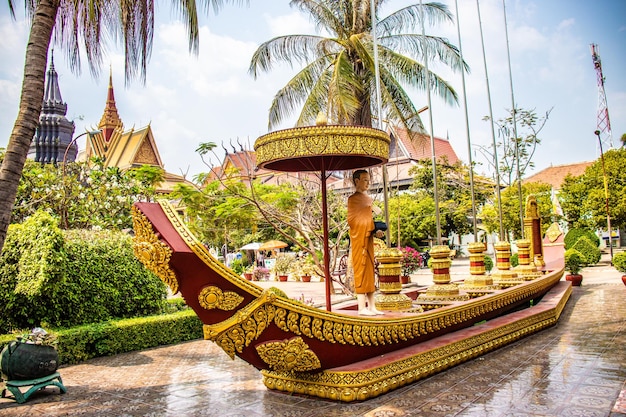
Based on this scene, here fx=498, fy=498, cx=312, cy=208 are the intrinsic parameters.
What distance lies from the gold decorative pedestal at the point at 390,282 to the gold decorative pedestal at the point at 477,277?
239 cm

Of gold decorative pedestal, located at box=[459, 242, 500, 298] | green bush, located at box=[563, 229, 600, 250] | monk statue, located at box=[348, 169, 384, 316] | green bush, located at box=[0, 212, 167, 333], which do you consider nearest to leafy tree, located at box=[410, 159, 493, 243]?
green bush, located at box=[563, 229, 600, 250]

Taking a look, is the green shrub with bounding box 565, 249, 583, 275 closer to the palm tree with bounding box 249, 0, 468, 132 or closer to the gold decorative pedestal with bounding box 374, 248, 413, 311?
the palm tree with bounding box 249, 0, 468, 132

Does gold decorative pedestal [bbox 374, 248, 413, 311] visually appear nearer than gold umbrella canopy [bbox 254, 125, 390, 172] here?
No

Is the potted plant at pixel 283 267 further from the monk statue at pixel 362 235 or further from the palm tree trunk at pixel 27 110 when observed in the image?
the palm tree trunk at pixel 27 110

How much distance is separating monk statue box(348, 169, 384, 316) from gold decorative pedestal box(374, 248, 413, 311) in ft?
2.44

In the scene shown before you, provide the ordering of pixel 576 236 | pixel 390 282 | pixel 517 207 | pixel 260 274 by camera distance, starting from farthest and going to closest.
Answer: pixel 517 207
pixel 260 274
pixel 576 236
pixel 390 282

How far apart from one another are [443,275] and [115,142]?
29726 millimetres

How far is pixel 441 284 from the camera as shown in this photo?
24.2 ft

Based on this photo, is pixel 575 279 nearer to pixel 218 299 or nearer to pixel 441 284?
pixel 441 284

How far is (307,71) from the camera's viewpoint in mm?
11656

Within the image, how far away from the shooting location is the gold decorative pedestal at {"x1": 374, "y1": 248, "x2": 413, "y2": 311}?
5.99 m

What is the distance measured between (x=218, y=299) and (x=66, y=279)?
5033 mm

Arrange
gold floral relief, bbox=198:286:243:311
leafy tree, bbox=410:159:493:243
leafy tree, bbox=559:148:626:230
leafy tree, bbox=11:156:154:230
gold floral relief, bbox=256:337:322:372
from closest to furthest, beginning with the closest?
gold floral relief, bbox=198:286:243:311 < gold floral relief, bbox=256:337:322:372 < leafy tree, bbox=11:156:154:230 < leafy tree, bbox=559:148:626:230 < leafy tree, bbox=410:159:493:243

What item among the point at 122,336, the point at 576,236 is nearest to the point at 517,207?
the point at 576,236
